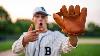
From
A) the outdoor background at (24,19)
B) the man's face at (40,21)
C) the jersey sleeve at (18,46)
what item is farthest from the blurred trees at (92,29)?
the jersey sleeve at (18,46)

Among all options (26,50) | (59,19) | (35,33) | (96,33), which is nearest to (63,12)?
(59,19)

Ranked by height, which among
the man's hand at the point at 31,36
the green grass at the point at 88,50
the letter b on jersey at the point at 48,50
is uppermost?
the man's hand at the point at 31,36

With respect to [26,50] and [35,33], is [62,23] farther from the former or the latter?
[26,50]

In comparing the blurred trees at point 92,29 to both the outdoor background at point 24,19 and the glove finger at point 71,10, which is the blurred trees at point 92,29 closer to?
the outdoor background at point 24,19

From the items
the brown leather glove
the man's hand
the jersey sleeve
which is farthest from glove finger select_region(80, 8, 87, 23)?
the jersey sleeve

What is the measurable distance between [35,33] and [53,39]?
17cm

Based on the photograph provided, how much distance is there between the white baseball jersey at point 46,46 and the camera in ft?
7.34

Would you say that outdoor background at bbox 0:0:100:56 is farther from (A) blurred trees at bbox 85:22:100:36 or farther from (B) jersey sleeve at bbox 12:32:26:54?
(B) jersey sleeve at bbox 12:32:26:54

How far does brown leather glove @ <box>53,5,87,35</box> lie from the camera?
6.84 feet

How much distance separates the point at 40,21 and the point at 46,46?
0.52 feet

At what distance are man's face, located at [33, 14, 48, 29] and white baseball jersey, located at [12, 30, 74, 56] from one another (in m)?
0.07

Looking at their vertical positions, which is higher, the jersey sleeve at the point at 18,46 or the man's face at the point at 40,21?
the man's face at the point at 40,21

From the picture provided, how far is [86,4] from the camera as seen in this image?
3.13 metres

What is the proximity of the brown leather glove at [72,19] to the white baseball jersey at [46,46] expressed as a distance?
130 mm
